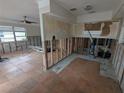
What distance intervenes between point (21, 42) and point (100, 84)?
22.0 ft

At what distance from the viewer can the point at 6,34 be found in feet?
17.6

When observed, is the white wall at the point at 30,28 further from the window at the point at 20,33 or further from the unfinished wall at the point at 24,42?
the window at the point at 20,33

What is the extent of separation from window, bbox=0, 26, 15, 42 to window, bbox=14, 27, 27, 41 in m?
0.38

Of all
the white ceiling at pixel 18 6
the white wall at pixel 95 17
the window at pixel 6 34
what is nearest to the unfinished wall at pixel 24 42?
the window at pixel 6 34

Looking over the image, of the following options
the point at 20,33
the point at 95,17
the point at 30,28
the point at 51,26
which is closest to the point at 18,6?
the point at 51,26

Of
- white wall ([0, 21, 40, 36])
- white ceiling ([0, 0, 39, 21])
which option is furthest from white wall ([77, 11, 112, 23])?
white wall ([0, 21, 40, 36])

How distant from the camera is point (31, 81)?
7.04 feet

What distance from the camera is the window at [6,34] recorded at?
16.8 feet

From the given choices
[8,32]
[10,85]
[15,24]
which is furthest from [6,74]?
[15,24]

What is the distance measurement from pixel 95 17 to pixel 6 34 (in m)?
6.45

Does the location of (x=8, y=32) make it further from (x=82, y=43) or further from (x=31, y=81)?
(x=82, y=43)

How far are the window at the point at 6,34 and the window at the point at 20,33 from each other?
15.1 inches

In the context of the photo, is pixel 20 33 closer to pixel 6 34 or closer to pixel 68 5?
pixel 6 34

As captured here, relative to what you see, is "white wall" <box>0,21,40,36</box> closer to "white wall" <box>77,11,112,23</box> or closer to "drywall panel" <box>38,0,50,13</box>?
"drywall panel" <box>38,0,50,13</box>
